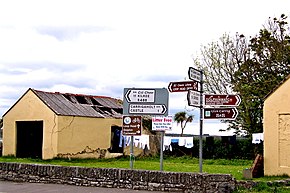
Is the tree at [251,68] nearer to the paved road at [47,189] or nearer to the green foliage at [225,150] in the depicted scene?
the green foliage at [225,150]

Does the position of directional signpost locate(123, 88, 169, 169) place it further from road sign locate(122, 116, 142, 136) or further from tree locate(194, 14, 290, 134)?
tree locate(194, 14, 290, 134)

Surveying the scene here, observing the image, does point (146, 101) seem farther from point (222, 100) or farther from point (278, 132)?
point (278, 132)

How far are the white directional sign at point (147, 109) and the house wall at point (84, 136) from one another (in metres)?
13.1

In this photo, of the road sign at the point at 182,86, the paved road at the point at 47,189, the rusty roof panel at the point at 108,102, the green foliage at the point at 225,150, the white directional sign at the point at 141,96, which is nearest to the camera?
the road sign at the point at 182,86

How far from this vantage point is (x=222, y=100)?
13164 mm

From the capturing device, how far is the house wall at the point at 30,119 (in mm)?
28156

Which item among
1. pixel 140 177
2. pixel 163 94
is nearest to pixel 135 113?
pixel 163 94

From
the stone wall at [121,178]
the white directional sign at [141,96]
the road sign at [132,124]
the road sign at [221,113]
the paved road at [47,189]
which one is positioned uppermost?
the white directional sign at [141,96]

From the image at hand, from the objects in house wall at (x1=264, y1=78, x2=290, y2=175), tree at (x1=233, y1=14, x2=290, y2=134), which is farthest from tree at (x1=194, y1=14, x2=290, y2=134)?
house wall at (x1=264, y1=78, x2=290, y2=175)

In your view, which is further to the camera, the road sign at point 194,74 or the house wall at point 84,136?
the house wall at point 84,136

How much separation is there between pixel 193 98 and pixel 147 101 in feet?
9.12

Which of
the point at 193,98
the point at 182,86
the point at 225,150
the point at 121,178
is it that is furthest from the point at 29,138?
the point at 193,98

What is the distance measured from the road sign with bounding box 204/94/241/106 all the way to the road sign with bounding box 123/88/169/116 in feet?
7.16

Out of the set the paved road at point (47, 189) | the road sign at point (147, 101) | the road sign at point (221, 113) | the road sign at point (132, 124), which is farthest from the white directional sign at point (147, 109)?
the paved road at point (47, 189)
